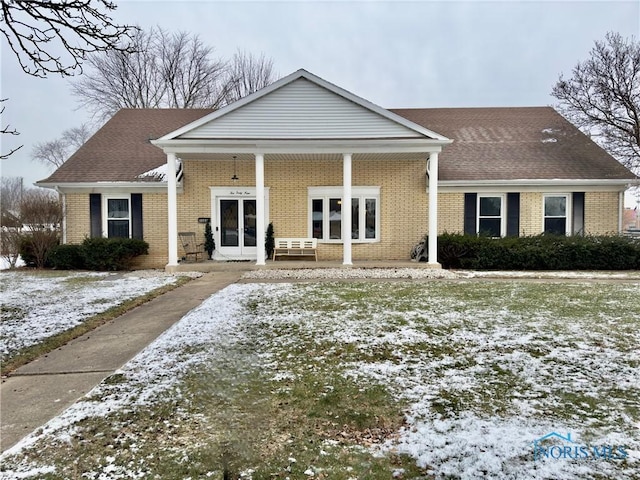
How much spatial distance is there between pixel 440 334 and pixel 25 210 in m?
14.2

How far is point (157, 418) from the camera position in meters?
3.35

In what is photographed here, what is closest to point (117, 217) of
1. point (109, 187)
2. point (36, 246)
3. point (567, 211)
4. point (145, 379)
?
point (109, 187)

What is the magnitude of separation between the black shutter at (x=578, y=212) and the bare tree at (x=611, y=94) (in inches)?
111

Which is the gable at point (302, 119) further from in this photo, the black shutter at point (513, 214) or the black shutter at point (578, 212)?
the black shutter at point (578, 212)

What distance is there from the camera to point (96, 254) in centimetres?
1305

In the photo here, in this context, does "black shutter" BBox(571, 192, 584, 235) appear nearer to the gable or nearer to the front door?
the gable

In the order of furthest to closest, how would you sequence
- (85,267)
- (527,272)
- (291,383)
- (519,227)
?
(519,227)
(85,267)
(527,272)
(291,383)

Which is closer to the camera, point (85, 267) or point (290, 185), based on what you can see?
point (85, 267)

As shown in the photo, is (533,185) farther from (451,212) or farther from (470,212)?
(451,212)

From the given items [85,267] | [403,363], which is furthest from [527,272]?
[85,267]

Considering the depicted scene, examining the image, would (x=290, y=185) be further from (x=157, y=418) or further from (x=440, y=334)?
(x=157, y=418)

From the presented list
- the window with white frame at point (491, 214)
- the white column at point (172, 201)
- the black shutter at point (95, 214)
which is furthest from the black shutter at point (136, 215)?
the window with white frame at point (491, 214)

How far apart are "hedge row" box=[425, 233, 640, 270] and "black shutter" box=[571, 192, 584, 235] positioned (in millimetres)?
1709

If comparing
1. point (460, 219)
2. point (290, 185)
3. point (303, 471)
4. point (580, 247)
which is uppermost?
point (290, 185)
